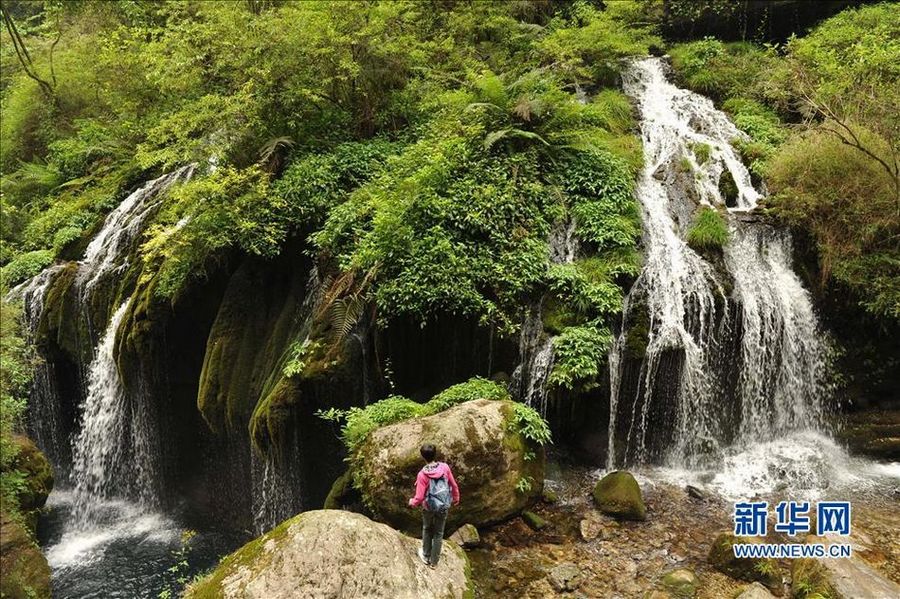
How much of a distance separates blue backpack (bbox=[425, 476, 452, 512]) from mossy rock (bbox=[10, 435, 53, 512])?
867 cm

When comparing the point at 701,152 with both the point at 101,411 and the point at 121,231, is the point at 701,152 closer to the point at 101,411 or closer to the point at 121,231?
the point at 121,231

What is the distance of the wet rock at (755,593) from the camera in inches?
207

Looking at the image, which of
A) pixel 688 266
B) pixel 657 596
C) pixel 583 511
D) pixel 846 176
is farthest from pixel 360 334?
pixel 846 176

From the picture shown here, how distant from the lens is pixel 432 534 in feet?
17.7

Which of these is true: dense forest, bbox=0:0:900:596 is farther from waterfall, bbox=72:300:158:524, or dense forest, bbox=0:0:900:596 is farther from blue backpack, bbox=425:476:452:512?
blue backpack, bbox=425:476:452:512

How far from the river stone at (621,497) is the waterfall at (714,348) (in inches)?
43.9

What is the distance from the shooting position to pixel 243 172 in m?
10.3

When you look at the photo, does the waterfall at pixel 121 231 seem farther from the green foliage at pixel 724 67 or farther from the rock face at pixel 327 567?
the green foliage at pixel 724 67

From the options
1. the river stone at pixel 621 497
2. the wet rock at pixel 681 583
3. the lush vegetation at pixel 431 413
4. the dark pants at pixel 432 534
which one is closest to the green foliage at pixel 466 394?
the lush vegetation at pixel 431 413

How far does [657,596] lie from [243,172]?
32.0 ft

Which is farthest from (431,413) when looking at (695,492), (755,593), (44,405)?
(44,405)

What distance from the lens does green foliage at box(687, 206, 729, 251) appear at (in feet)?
32.7

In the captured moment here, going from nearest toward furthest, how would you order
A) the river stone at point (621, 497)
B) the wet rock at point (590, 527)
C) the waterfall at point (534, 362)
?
1. the wet rock at point (590, 527)
2. the river stone at point (621, 497)
3. the waterfall at point (534, 362)

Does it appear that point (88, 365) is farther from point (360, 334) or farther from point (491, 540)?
point (491, 540)
